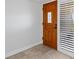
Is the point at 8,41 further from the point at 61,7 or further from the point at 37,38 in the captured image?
the point at 61,7

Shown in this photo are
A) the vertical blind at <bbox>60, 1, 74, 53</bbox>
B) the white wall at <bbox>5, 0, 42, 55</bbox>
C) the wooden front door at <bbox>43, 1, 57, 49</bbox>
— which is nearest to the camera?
the vertical blind at <bbox>60, 1, 74, 53</bbox>

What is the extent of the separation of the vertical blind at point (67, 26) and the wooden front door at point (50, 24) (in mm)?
461

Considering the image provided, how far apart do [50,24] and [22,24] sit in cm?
134

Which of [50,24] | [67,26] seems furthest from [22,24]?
[67,26]

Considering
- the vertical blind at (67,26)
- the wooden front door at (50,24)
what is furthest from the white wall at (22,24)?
the vertical blind at (67,26)

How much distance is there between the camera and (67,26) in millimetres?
3506

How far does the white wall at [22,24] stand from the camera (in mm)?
3490

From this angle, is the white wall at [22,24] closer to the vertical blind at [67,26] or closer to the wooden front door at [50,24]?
the wooden front door at [50,24]

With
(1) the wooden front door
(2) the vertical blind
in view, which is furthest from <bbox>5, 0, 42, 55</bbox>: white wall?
(2) the vertical blind

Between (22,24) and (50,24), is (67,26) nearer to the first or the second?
(50,24)

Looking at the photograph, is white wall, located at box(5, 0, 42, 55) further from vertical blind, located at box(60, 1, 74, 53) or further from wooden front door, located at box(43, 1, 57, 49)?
vertical blind, located at box(60, 1, 74, 53)

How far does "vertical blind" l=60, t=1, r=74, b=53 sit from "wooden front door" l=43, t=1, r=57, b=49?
1.51 ft

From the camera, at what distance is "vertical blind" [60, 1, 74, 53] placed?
333 centimetres

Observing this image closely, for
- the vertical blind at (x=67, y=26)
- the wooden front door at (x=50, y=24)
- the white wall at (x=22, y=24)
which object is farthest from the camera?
the wooden front door at (x=50, y=24)
